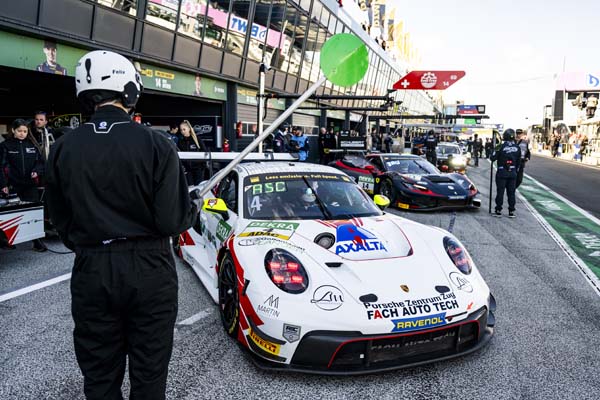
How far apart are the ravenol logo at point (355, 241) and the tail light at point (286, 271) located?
1.25 ft

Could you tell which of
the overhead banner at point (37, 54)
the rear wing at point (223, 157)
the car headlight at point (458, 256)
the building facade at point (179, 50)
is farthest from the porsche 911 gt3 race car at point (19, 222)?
the overhead banner at point (37, 54)

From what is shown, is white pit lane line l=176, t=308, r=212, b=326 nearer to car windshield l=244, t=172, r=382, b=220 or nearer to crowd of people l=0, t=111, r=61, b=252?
car windshield l=244, t=172, r=382, b=220

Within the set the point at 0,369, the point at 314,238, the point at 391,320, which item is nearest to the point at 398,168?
the point at 314,238

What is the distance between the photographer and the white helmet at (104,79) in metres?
1.88

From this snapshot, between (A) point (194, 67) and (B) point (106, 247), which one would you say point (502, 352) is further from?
(A) point (194, 67)

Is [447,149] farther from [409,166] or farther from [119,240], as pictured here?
[119,240]

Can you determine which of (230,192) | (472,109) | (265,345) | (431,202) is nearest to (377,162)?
(431,202)

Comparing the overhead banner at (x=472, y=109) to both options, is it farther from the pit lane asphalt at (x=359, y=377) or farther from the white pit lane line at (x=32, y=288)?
the white pit lane line at (x=32, y=288)

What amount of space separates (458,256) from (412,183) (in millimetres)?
5971

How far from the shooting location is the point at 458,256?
11.5 feet

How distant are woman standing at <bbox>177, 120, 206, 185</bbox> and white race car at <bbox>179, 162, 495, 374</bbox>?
5016 millimetres

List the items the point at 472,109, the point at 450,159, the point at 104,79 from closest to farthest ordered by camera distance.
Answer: the point at 104,79 < the point at 450,159 < the point at 472,109

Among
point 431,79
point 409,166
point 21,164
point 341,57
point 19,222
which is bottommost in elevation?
point 19,222

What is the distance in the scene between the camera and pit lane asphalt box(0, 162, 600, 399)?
266 centimetres
